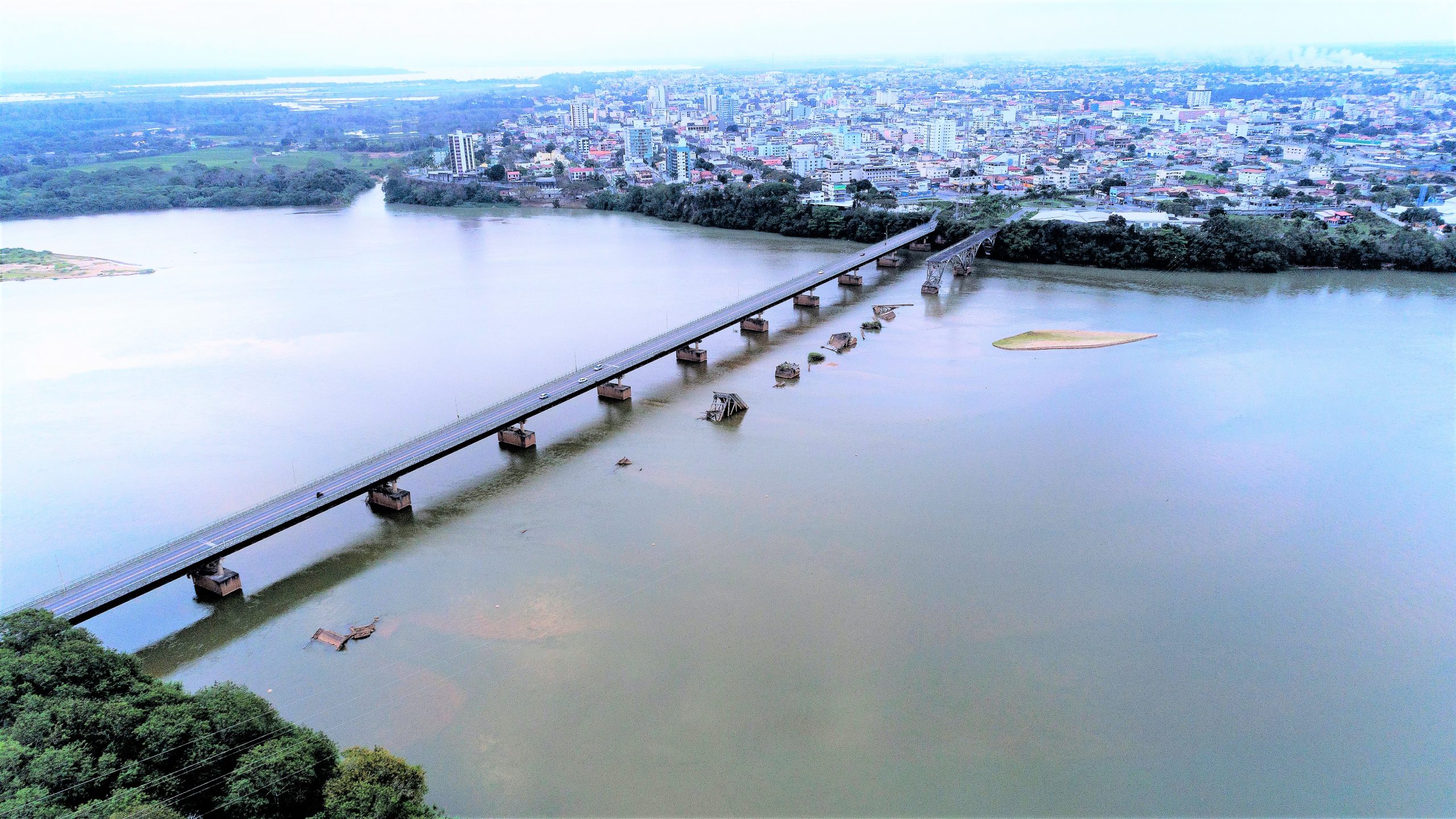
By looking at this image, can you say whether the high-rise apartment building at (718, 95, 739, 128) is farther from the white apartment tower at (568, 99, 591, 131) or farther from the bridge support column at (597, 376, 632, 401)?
the bridge support column at (597, 376, 632, 401)

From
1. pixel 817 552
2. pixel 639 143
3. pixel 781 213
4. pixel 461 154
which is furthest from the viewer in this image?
pixel 639 143

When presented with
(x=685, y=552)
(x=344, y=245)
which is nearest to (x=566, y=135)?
(x=344, y=245)

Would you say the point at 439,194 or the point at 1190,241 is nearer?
the point at 1190,241

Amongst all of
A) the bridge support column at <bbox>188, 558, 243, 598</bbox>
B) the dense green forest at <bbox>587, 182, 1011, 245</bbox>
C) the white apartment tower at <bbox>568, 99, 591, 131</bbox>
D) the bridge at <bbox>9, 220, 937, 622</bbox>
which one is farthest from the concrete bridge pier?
the white apartment tower at <bbox>568, 99, 591, 131</bbox>

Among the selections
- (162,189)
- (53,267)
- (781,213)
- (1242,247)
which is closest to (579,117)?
(162,189)

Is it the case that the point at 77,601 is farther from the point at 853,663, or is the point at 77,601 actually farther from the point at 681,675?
the point at 853,663

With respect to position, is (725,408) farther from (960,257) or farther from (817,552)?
(960,257)

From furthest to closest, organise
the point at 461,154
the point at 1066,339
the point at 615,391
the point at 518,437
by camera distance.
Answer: the point at 461,154, the point at 1066,339, the point at 615,391, the point at 518,437
